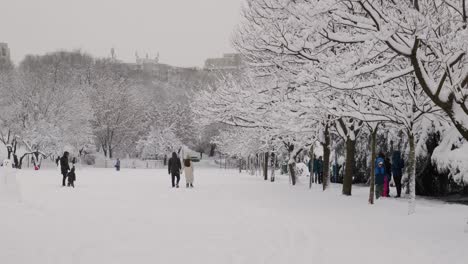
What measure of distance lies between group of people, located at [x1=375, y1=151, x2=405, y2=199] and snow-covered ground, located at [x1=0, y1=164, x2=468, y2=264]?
3068mm

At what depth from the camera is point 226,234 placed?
9.79 meters

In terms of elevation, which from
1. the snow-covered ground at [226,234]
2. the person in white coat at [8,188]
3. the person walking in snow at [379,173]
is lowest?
the snow-covered ground at [226,234]

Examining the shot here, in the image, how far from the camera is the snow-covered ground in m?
7.64

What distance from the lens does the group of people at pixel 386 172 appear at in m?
18.8

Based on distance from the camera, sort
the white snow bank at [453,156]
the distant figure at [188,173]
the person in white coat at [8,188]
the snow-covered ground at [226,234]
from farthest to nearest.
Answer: the distant figure at [188,173] → the white snow bank at [453,156] → the person in white coat at [8,188] → the snow-covered ground at [226,234]

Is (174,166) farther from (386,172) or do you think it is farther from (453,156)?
(453,156)

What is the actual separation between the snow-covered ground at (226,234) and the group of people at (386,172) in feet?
10.1

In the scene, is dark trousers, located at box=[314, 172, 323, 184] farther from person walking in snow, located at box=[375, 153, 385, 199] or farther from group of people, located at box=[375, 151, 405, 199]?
person walking in snow, located at box=[375, 153, 385, 199]

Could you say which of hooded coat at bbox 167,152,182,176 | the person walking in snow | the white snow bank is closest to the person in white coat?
hooded coat at bbox 167,152,182,176

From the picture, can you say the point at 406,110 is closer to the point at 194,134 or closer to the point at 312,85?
the point at 312,85

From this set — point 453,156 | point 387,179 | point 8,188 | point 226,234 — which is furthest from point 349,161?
point 8,188

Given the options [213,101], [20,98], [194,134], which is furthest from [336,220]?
[194,134]

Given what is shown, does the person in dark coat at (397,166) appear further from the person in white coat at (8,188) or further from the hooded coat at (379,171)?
the person in white coat at (8,188)

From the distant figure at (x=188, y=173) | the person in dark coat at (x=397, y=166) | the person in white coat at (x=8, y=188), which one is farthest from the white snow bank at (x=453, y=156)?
the person in white coat at (x=8, y=188)
